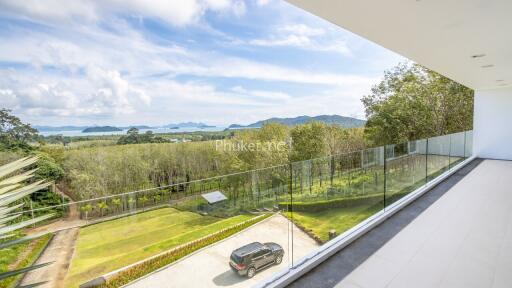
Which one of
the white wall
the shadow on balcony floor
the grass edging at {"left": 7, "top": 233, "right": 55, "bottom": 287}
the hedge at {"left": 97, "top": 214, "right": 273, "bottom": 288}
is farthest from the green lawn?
the white wall

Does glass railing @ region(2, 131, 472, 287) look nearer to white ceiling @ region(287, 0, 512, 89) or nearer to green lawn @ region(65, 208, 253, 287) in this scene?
green lawn @ region(65, 208, 253, 287)

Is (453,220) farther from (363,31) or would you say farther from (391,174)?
(363,31)

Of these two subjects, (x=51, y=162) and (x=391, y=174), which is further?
(x=51, y=162)

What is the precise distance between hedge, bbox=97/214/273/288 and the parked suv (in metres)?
0.59

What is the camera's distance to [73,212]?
236cm

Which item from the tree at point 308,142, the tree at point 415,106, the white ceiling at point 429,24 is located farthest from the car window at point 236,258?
the tree at point 308,142

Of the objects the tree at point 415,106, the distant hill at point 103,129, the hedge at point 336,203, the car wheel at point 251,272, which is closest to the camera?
the car wheel at point 251,272

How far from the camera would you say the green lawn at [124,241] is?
10.4 feet

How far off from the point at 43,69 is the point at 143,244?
40.4m

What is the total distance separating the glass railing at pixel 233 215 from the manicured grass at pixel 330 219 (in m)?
0.01

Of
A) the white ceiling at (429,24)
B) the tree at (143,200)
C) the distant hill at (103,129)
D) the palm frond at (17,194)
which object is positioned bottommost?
the tree at (143,200)

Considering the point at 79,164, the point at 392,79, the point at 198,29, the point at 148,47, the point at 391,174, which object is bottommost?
the point at 79,164

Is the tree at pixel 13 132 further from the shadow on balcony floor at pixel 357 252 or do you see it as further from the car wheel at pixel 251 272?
the shadow on balcony floor at pixel 357 252

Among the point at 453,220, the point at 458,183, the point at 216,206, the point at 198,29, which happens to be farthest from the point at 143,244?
the point at 198,29
